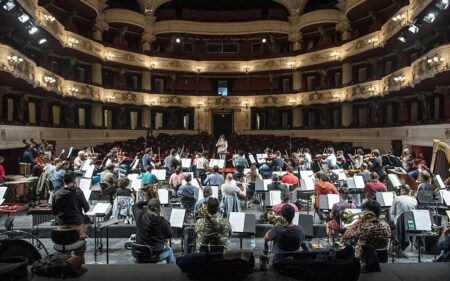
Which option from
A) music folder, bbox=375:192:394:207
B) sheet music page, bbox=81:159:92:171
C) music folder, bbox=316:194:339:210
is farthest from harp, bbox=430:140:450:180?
sheet music page, bbox=81:159:92:171

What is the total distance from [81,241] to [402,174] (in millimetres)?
11607

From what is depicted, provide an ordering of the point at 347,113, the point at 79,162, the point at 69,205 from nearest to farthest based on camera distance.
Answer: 1. the point at 69,205
2. the point at 79,162
3. the point at 347,113

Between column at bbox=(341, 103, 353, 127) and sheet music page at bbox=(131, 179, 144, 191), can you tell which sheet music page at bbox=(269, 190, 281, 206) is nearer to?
sheet music page at bbox=(131, 179, 144, 191)

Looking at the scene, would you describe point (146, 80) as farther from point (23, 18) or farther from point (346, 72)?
point (23, 18)

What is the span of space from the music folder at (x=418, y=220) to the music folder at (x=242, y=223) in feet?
10.6

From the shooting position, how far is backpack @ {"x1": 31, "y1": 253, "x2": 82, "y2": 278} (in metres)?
5.62

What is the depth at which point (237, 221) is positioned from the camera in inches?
336

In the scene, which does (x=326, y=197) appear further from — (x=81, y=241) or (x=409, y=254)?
(x=81, y=241)

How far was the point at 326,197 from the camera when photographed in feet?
33.3

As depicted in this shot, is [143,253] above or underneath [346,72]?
underneath

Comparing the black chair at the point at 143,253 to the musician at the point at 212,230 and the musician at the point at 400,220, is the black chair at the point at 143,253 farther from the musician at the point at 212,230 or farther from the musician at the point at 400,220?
the musician at the point at 400,220

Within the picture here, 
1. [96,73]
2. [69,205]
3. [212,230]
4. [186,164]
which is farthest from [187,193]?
[96,73]

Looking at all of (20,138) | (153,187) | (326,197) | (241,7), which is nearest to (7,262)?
(153,187)

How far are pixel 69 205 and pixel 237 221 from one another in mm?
3362
